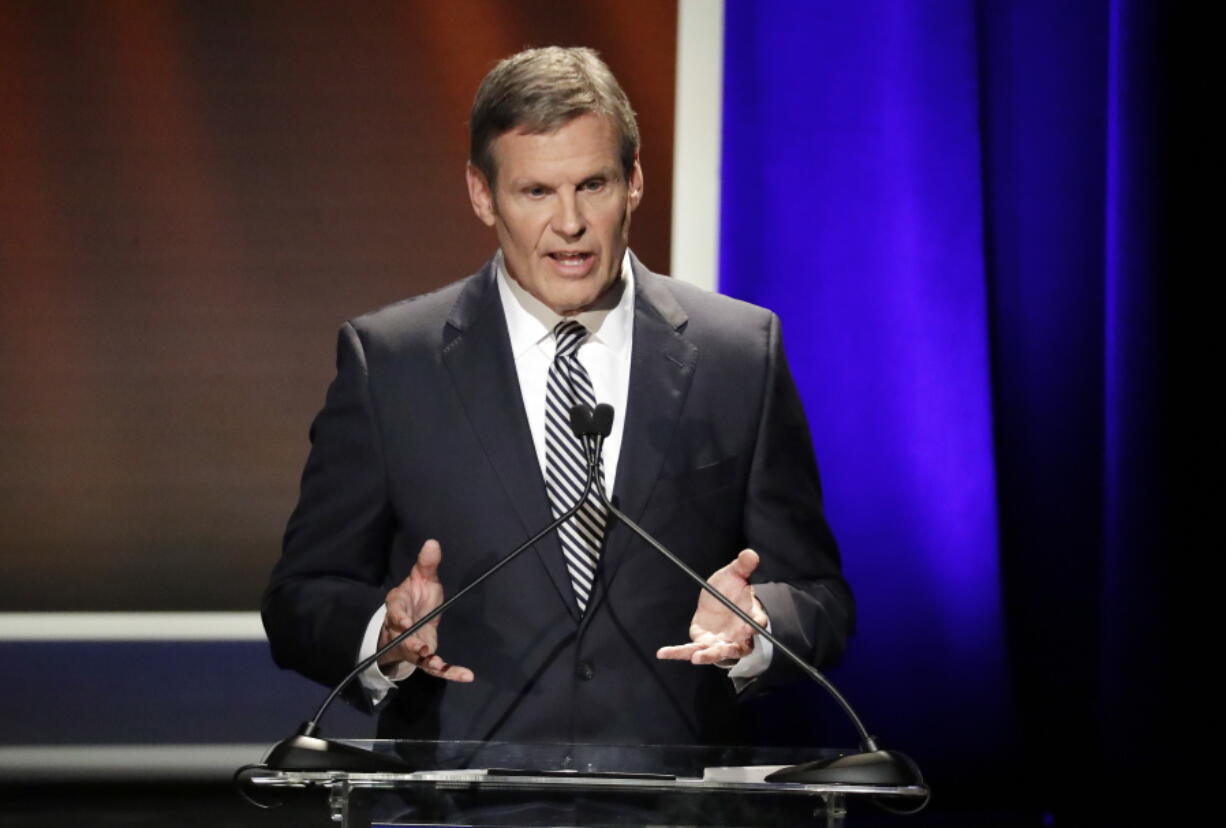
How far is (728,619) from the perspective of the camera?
6.00 ft

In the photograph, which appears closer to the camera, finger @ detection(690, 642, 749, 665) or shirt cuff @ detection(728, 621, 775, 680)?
finger @ detection(690, 642, 749, 665)

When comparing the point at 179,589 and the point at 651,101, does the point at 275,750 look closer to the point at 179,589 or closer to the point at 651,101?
the point at 179,589

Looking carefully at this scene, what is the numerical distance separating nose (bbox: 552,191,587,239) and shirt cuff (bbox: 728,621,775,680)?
667mm

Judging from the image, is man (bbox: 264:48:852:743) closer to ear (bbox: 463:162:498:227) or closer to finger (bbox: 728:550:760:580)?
ear (bbox: 463:162:498:227)

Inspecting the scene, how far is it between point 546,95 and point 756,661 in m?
0.88

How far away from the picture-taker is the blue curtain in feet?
10.8

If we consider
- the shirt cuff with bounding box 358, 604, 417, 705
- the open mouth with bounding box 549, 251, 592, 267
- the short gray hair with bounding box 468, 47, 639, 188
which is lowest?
the shirt cuff with bounding box 358, 604, 417, 705

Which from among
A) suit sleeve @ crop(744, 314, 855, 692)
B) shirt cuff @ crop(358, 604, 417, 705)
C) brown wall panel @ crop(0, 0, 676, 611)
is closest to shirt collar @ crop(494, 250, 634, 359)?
suit sleeve @ crop(744, 314, 855, 692)

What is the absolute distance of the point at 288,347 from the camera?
10.7ft

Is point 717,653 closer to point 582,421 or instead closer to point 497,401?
point 582,421

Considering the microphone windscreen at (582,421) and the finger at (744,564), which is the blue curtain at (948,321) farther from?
the microphone windscreen at (582,421)

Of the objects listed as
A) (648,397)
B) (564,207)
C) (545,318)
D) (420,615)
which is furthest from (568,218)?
(420,615)

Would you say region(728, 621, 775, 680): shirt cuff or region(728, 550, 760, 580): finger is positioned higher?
region(728, 550, 760, 580): finger

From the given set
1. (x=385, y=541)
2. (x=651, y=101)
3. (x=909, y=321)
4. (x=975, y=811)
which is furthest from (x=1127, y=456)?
(x=385, y=541)
